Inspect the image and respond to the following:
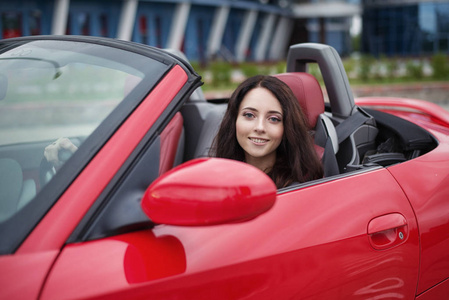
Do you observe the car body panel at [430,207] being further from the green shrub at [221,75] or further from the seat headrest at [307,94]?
the green shrub at [221,75]

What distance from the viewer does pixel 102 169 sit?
4.06 feet

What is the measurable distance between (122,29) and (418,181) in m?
23.7

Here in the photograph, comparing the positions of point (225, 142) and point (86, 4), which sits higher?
point (86, 4)

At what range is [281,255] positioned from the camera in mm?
1353

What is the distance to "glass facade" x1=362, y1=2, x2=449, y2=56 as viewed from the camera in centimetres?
3209

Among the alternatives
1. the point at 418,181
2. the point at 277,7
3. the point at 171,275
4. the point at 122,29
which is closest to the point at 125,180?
the point at 171,275

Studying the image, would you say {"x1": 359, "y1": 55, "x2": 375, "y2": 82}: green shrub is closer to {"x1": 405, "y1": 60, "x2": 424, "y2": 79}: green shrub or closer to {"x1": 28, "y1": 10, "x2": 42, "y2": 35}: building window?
{"x1": 405, "y1": 60, "x2": 424, "y2": 79}: green shrub

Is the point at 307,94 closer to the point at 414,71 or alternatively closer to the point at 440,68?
the point at 440,68

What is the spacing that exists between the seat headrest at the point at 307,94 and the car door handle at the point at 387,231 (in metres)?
0.96

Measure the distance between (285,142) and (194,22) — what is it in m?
27.1

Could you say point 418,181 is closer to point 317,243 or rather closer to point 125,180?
point 317,243

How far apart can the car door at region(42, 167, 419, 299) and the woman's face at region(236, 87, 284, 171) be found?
422 mm

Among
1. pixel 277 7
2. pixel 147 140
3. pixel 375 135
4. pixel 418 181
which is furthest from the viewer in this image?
pixel 277 7

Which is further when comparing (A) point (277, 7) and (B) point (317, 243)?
(A) point (277, 7)
